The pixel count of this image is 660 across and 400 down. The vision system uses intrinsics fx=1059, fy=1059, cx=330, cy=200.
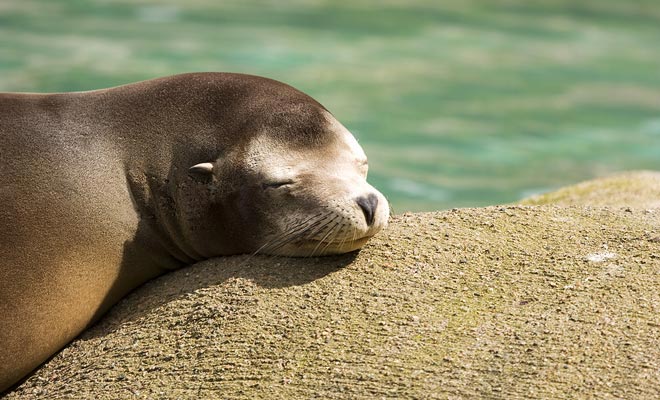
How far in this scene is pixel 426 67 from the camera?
13.7 metres

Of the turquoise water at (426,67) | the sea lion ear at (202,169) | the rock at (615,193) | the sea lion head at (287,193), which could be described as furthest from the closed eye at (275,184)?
the turquoise water at (426,67)

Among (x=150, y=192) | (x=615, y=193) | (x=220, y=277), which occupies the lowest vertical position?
(x=615, y=193)

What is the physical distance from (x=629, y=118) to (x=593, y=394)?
9386 millimetres

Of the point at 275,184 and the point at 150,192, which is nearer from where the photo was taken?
the point at 275,184

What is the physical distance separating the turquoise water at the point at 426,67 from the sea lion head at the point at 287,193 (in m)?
5.49

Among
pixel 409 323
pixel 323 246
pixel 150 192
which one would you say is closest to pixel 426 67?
pixel 150 192

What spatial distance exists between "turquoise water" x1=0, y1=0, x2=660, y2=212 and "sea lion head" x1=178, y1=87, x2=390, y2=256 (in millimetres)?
5486

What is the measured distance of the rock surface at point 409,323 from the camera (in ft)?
12.2

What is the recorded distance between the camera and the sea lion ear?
4.60m

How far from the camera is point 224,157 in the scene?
4664 millimetres

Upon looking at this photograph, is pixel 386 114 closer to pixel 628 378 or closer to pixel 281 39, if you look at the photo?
pixel 281 39

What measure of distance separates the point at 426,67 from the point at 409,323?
9.95 m

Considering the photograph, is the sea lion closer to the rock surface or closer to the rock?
the rock surface

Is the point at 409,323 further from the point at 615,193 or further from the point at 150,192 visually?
the point at 615,193
